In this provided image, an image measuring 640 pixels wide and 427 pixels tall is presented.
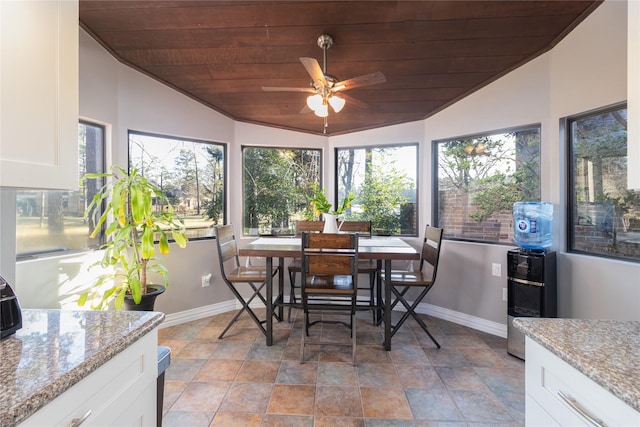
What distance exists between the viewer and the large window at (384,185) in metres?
3.39

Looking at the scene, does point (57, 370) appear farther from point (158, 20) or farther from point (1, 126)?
point (158, 20)

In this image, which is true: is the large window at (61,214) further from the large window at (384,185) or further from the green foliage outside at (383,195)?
the green foliage outside at (383,195)

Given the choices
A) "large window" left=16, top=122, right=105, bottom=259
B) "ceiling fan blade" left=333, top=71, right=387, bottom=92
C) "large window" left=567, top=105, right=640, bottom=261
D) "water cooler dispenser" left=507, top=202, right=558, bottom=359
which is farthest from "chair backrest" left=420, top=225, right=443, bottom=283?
"large window" left=16, top=122, right=105, bottom=259

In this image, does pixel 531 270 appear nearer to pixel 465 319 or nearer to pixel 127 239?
pixel 465 319

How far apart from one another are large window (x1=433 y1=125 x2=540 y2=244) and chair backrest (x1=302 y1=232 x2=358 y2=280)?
154 centimetres

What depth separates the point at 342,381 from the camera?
196 centimetres

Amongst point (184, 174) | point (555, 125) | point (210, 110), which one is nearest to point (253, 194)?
point (184, 174)

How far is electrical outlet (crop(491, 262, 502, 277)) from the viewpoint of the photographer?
2.60m

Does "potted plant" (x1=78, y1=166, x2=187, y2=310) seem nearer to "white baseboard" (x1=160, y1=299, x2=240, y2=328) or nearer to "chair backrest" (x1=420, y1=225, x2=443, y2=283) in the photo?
"white baseboard" (x1=160, y1=299, x2=240, y2=328)

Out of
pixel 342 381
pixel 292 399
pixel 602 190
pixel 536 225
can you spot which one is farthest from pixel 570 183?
pixel 292 399

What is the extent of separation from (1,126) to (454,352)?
291cm

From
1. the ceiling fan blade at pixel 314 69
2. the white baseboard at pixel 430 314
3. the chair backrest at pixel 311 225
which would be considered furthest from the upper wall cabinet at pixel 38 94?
the chair backrest at pixel 311 225

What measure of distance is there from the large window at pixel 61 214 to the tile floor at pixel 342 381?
3.76 ft

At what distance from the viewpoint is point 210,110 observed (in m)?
3.12
